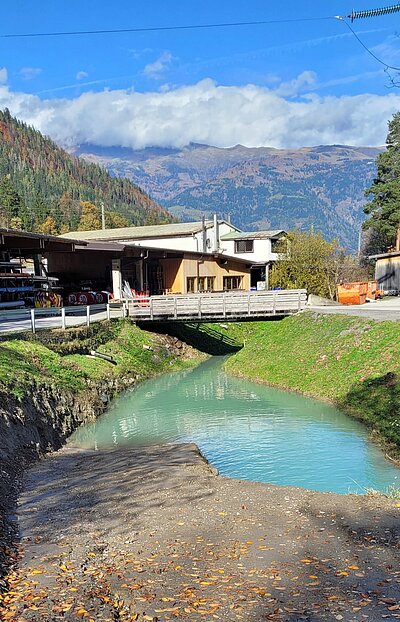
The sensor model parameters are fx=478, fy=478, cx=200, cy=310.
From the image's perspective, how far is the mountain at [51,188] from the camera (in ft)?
330

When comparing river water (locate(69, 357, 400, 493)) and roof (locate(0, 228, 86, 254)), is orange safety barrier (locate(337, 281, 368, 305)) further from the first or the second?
roof (locate(0, 228, 86, 254))

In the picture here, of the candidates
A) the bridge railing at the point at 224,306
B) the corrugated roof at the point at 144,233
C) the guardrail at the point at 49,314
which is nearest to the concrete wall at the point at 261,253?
the corrugated roof at the point at 144,233

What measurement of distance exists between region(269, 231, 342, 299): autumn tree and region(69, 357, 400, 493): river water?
847 inches

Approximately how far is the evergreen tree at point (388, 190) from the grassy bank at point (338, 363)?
1136 inches

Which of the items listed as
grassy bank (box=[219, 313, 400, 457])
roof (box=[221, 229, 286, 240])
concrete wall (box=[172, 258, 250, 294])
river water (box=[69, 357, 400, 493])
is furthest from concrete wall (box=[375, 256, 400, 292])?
river water (box=[69, 357, 400, 493])

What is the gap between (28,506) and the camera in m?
9.04

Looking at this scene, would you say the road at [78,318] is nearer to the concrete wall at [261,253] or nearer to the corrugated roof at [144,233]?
the corrugated roof at [144,233]

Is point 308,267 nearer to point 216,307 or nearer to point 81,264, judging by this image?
point 216,307

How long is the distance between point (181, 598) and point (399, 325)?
17.5 metres

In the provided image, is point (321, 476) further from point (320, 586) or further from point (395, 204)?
point (395, 204)

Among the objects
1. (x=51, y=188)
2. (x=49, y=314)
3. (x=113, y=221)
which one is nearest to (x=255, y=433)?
(x=49, y=314)

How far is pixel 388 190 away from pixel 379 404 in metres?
41.4

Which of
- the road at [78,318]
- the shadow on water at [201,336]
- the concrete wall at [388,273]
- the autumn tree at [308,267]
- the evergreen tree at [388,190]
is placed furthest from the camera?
the evergreen tree at [388,190]

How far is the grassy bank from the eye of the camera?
15945mm
